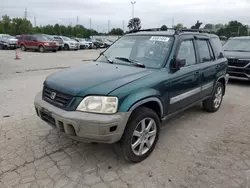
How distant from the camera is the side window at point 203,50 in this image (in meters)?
4.30

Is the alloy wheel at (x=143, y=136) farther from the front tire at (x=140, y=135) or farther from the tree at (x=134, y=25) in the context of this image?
the tree at (x=134, y=25)

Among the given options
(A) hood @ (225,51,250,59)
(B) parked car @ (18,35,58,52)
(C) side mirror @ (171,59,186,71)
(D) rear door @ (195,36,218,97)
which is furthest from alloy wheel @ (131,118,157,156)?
(B) parked car @ (18,35,58,52)

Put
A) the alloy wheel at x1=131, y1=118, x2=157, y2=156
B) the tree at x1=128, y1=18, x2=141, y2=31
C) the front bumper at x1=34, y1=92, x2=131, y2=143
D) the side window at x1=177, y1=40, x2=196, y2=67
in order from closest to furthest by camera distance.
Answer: the front bumper at x1=34, y1=92, x2=131, y2=143
the alloy wheel at x1=131, y1=118, x2=157, y2=156
the side window at x1=177, y1=40, x2=196, y2=67
the tree at x1=128, y1=18, x2=141, y2=31

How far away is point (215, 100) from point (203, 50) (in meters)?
1.31

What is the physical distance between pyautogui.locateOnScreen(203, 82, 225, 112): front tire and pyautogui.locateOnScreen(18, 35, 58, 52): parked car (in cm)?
1944

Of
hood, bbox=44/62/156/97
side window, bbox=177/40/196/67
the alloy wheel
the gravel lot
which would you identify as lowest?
the gravel lot

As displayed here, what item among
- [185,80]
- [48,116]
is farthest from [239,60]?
[48,116]

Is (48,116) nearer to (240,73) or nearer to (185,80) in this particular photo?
(185,80)

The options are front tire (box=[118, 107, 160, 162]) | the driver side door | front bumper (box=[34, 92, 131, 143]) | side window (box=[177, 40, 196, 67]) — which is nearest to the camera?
front bumper (box=[34, 92, 131, 143])

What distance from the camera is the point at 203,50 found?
4.44m

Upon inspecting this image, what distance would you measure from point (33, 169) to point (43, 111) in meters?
0.77

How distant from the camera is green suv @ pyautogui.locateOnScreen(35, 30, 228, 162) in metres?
2.59

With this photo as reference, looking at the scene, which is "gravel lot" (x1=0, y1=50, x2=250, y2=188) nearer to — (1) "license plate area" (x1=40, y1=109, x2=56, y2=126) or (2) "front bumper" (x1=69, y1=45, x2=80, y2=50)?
(1) "license plate area" (x1=40, y1=109, x2=56, y2=126)

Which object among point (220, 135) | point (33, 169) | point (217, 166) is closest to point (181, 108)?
point (220, 135)
